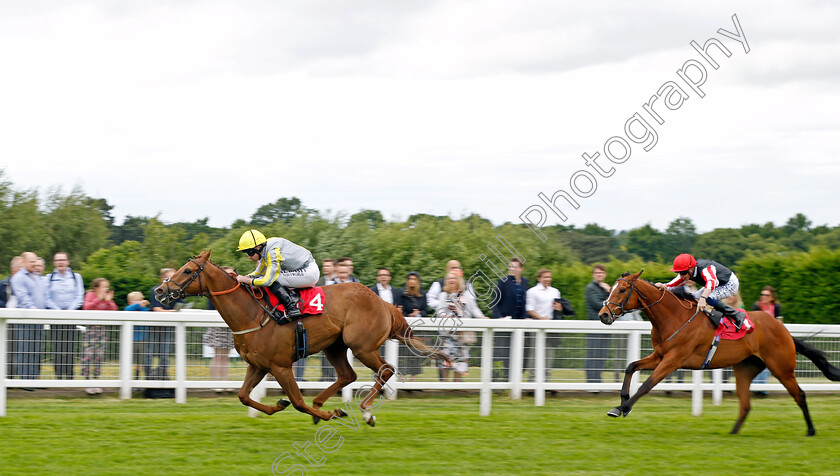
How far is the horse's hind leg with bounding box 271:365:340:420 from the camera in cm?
661

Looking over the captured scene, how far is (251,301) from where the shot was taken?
22.3 ft

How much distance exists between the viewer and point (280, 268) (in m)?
6.84

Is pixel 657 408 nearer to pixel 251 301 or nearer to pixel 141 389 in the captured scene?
pixel 251 301

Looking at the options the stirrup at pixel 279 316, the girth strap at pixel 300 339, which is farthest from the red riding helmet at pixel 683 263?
the stirrup at pixel 279 316

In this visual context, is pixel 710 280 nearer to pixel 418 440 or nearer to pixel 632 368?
pixel 632 368

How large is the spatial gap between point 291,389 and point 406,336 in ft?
4.66

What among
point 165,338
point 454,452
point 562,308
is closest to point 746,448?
point 454,452

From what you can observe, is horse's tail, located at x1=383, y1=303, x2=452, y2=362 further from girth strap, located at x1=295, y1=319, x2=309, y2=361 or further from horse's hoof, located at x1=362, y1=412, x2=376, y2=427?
girth strap, located at x1=295, y1=319, x2=309, y2=361

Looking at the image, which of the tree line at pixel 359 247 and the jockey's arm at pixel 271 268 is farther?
the tree line at pixel 359 247

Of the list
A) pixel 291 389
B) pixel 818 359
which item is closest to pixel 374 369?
pixel 291 389

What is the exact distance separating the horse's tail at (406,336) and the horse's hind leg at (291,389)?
1.08 m

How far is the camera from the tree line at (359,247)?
14.5 m

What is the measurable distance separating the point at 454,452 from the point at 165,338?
354 cm

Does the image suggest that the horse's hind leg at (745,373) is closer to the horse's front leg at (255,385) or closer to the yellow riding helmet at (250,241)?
the horse's front leg at (255,385)
